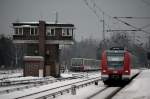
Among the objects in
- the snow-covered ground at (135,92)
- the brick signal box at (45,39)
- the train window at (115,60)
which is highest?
the brick signal box at (45,39)

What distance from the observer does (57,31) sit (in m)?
78.8

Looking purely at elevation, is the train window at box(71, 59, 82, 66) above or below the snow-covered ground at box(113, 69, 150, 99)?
above

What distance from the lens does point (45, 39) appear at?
77250 millimetres

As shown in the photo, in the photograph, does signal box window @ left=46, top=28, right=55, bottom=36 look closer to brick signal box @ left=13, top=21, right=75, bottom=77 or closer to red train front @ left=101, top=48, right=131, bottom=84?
brick signal box @ left=13, top=21, right=75, bottom=77

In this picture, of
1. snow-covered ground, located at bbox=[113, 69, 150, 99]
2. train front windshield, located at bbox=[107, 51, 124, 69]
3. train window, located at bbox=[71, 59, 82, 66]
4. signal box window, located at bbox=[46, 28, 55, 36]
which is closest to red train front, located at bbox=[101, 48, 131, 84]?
train front windshield, located at bbox=[107, 51, 124, 69]

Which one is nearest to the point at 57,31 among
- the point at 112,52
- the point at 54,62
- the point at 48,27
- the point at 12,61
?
the point at 48,27

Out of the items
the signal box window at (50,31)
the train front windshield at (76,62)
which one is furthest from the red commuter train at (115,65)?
the train front windshield at (76,62)

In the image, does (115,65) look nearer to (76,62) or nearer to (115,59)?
(115,59)

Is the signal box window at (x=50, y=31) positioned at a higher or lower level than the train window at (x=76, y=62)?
higher

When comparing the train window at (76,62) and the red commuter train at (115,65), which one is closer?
the red commuter train at (115,65)

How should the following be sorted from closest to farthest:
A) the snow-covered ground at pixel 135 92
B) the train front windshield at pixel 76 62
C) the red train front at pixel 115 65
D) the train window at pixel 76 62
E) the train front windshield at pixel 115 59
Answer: the snow-covered ground at pixel 135 92 → the red train front at pixel 115 65 → the train front windshield at pixel 115 59 → the train front windshield at pixel 76 62 → the train window at pixel 76 62

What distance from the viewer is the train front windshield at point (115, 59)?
3947 cm

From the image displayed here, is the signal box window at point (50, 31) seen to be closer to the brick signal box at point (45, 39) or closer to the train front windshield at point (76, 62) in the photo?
the brick signal box at point (45, 39)

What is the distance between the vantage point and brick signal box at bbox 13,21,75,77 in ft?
246
